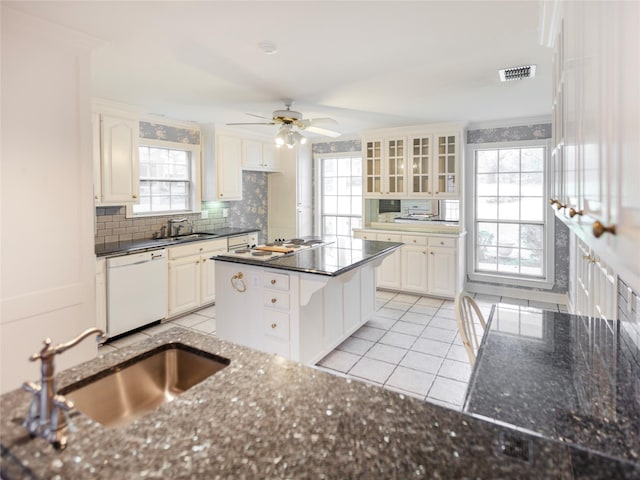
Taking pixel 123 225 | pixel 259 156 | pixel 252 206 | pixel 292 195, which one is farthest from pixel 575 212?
pixel 252 206

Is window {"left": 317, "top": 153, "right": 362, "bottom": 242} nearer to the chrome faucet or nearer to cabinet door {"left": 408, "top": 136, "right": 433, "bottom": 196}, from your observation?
cabinet door {"left": 408, "top": 136, "right": 433, "bottom": 196}

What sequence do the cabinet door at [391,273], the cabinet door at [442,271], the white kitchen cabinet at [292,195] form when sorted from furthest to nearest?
the white kitchen cabinet at [292,195] < the cabinet door at [391,273] < the cabinet door at [442,271]

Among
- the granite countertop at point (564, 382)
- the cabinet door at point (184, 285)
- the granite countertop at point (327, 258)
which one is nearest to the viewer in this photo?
the granite countertop at point (564, 382)

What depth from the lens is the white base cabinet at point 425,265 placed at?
17.1 feet

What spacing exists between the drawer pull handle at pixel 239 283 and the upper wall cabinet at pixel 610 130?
8.37 ft

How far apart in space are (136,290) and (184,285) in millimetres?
647

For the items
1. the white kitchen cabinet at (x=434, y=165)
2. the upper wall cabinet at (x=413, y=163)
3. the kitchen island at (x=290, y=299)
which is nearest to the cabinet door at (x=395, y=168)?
the upper wall cabinet at (x=413, y=163)

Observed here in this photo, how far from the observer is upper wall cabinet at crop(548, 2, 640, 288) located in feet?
2.00

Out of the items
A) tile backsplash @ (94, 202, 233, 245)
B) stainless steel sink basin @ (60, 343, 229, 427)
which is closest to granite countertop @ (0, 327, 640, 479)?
stainless steel sink basin @ (60, 343, 229, 427)

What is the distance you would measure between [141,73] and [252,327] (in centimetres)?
227

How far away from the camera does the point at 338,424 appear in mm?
964

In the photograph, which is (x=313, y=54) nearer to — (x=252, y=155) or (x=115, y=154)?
(x=115, y=154)

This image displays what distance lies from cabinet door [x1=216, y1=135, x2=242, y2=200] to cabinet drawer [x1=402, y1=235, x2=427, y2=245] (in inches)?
98.1

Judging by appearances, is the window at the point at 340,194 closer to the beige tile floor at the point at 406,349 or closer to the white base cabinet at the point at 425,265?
the white base cabinet at the point at 425,265
